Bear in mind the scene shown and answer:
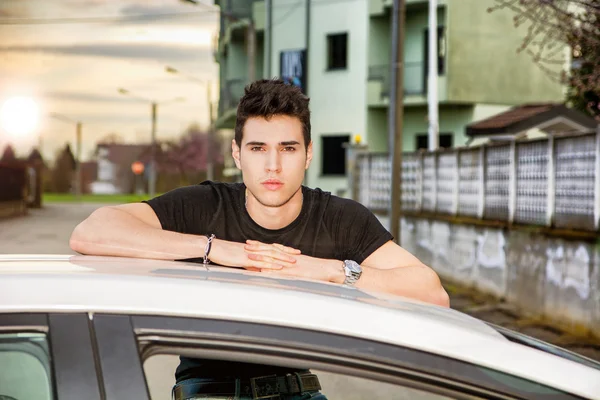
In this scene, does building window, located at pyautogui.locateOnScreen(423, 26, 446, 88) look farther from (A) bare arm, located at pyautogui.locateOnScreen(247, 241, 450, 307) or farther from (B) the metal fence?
(A) bare arm, located at pyautogui.locateOnScreen(247, 241, 450, 307)

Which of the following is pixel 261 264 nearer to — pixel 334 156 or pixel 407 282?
pixel 407 282

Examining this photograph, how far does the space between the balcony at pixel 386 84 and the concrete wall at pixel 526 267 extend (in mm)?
16046

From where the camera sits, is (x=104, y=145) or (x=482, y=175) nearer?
(x=482, y=175)

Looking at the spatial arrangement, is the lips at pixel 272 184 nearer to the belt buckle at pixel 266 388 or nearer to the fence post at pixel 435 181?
the belt buckle at pixel 266 388

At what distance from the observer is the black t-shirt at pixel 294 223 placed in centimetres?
364

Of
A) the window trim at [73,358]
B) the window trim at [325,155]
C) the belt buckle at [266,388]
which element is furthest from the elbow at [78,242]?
the window trim at [325,155]

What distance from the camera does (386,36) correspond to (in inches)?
1348

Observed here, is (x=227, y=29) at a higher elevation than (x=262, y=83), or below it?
higher

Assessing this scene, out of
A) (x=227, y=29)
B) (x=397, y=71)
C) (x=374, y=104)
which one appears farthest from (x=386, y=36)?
(x=397, y=71)

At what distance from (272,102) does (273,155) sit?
7.4 inches

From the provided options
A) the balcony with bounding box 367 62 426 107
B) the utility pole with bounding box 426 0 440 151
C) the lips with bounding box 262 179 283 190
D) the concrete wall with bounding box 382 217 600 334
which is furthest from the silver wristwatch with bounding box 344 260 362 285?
the balcony with bounding box 367 62 426 107

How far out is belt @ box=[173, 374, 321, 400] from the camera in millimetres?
2717

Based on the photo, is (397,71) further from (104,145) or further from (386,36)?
(104,145)

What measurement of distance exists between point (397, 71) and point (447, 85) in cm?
1705
